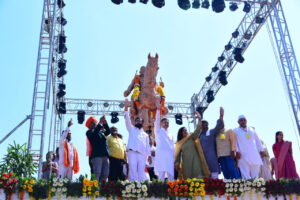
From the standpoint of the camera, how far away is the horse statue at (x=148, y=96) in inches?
416

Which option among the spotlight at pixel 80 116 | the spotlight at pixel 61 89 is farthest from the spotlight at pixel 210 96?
the spotlight at pixel 61 89

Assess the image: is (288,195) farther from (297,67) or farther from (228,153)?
(297,67)

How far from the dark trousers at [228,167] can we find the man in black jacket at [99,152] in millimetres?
2079

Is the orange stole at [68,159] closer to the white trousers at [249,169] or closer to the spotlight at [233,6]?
the white trousers at [249,169]

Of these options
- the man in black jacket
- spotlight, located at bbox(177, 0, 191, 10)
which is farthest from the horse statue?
the man in black jacket

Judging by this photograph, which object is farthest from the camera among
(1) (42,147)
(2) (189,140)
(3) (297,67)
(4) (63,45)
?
(4) (63,45)

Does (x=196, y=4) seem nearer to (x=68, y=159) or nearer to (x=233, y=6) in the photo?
(x=233, y=6)

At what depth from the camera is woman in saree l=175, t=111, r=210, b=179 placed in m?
6.02

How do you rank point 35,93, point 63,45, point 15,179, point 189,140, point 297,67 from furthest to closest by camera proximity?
point 63,45 < point 297,67 < point 35,93 < point 189,140 < point 15,179

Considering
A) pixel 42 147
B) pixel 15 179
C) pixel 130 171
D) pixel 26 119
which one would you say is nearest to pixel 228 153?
pixel 130 171

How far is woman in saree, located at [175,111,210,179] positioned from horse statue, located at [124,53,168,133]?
4.02 metres

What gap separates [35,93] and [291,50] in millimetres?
7331

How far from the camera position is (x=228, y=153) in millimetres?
6316

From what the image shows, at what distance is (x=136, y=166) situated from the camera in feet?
21.4
